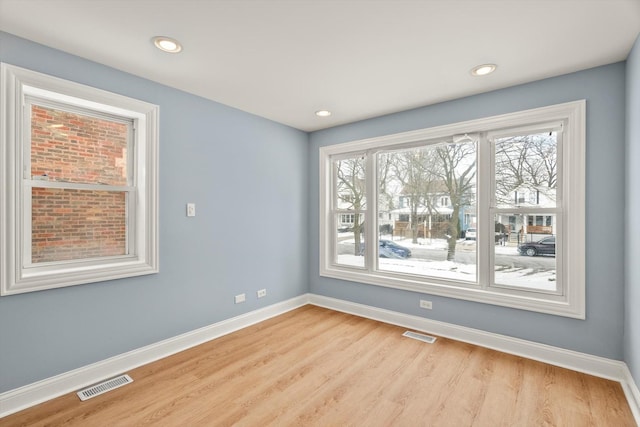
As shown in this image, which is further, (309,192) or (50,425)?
(309,192)

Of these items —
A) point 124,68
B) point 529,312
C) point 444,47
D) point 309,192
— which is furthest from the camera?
point 309,192

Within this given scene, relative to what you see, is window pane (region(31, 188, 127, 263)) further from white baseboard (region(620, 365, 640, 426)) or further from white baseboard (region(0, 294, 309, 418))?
white baseboard (region(620, 365, 640, 426))

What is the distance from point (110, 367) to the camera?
2.46 m

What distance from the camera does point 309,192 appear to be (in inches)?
177

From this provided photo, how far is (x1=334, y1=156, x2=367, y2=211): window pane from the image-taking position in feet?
13.4

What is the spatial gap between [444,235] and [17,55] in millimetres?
3948

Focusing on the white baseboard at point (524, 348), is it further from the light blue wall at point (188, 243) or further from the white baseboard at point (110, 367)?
the white baseboard at point (110, 367)

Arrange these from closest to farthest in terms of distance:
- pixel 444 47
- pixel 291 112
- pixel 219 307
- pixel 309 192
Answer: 1. pixel 444 47
2. pixel 219 307
3. pixel 291 112
4. pixel 309 192

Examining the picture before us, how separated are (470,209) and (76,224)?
12.0ft

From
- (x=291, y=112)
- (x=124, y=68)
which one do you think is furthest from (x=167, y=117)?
(x=291, y=112)

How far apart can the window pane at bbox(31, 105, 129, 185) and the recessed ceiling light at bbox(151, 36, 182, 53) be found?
93 cm

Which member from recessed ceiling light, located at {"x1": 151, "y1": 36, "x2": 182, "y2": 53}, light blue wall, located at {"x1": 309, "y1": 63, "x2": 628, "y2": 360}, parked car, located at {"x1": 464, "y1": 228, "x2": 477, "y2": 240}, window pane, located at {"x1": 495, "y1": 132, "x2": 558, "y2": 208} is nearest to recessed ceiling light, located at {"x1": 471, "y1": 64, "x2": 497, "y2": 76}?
light blue wall, located at {"x1": 309, "y1": 63, "x2": 628, "y2": 360}

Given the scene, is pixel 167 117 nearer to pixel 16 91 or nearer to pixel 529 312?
pixel 16 91

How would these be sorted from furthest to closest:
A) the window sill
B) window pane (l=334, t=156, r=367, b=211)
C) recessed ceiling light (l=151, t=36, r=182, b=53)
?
window pane (l=334, t=156, r=367, b=211)
the window sill
recessed ceiling light (l=151, t=36, r=182, b=53)
